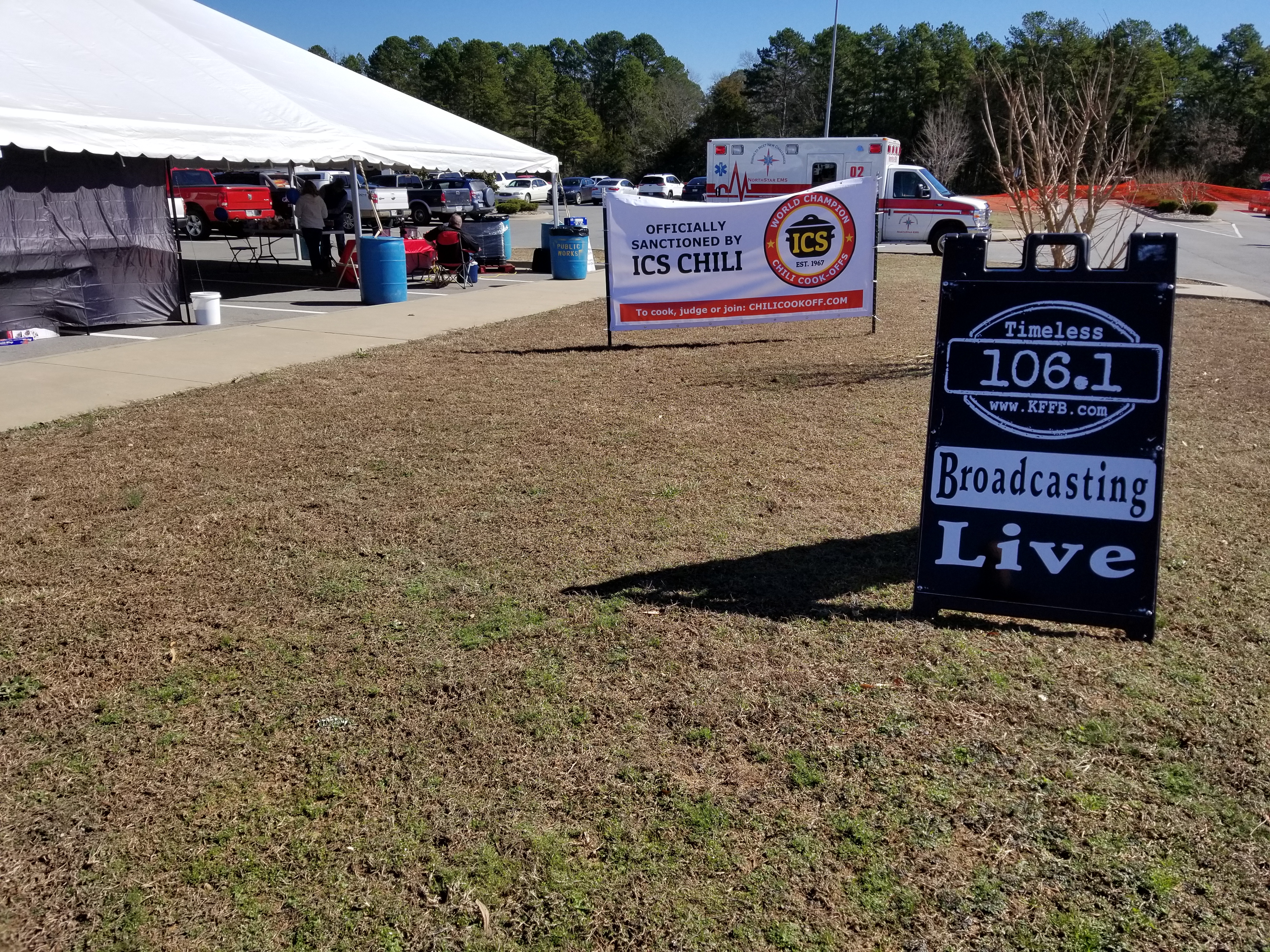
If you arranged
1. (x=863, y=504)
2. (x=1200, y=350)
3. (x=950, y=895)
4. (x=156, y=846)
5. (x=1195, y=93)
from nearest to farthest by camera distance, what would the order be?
(x=950, y=895) < (x=156, y=846) < (x=863, y=504) < (x=1200, y=350) < (x=1195, y=93)

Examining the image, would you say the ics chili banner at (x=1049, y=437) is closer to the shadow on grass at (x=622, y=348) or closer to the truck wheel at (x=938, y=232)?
the shadow on grass at (x=622, y=348)

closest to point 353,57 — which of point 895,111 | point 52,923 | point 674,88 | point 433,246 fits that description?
point 674,88

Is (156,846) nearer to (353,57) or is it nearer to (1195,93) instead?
(1195,93)

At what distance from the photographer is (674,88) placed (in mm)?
94062

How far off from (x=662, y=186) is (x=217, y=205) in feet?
105

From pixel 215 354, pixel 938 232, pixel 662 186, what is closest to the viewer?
pixel 215 354

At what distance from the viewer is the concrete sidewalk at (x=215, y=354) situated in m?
8.62

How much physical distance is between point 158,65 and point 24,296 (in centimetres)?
424

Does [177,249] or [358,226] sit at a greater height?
[358,226]

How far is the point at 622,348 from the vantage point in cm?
1116

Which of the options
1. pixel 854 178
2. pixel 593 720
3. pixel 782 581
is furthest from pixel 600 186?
pixel 593 720

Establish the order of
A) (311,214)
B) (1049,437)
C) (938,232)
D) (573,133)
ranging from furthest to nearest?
1. (573,133)
2. (938,232)
3. (311,214)
4. (1049,437)

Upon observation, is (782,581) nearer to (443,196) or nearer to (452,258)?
(452,258)

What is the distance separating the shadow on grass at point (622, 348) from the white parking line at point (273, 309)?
404 centimetres
